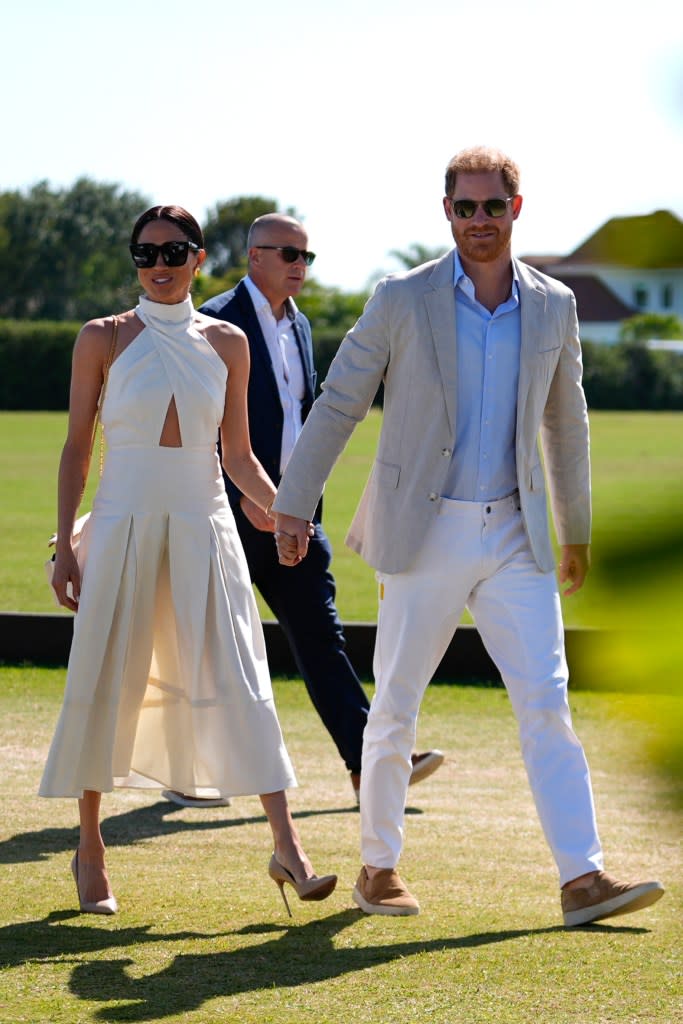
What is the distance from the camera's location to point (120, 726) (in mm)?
4766

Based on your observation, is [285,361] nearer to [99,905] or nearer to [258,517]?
[258,517]

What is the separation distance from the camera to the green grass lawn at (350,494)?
67 centimetres

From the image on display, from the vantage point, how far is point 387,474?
14.8 feet

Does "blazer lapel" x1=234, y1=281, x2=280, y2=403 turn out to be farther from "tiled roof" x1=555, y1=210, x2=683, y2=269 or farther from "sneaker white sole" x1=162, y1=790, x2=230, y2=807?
"tiled roof" x1=555, y1=210, x2=683, y2=269

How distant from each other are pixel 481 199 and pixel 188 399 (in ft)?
3.57

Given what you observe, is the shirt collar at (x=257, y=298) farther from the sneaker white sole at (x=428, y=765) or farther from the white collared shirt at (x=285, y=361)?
the sneaker white sole at (x=428, y=765)

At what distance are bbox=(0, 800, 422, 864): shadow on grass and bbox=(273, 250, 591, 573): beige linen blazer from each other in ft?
5.24

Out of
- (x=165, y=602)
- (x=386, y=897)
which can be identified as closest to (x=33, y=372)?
(x=165, y=602)

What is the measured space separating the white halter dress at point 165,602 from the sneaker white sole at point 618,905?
950mm

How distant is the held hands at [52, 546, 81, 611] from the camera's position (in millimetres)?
4703

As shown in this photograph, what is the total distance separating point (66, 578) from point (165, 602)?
32 centimetres

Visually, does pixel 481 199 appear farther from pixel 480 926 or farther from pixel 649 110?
pixel 649 110

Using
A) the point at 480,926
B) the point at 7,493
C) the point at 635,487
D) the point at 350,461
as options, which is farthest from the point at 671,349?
the point at 350,461

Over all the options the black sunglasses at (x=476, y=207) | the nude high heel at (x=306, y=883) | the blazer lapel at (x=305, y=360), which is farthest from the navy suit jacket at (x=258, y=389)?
the black sunglasses at (x=476, y=207)
